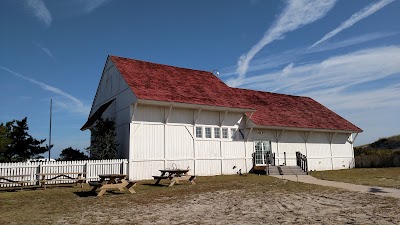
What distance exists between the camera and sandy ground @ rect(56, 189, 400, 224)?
774 cm

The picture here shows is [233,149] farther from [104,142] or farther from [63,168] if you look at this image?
[63,168]

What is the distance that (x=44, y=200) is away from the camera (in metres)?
11.8

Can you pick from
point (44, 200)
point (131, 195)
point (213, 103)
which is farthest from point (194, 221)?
point (213, 103)

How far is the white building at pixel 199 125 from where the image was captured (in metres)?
19.7

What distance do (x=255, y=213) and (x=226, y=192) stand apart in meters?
4.85

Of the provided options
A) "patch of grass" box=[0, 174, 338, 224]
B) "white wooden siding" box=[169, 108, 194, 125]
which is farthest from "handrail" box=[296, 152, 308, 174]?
"patch of grass" box=[0, 174, 338, 224]

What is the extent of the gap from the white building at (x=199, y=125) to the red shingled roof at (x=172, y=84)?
70mm

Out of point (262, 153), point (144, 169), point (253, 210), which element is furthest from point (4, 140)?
point (253, 210)

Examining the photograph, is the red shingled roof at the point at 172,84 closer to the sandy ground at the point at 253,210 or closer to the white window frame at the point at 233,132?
the white window frame at the point at 233,132

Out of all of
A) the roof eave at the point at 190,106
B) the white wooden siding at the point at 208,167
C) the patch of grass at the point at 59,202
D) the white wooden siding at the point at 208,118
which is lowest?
the patch of grass at the point at 59,202

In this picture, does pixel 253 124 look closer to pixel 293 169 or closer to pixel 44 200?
pixel 293 169

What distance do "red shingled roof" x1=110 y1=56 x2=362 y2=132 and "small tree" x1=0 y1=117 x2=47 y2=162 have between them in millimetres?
13580

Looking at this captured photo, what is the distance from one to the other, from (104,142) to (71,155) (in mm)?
5519

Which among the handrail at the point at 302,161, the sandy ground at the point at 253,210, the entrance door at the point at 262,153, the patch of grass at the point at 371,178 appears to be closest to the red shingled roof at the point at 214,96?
the entrance door at the point at 262,153
